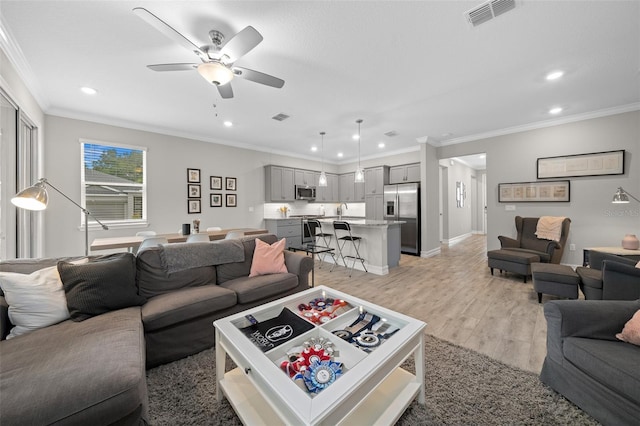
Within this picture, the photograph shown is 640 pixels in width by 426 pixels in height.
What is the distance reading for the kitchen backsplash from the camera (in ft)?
22.1

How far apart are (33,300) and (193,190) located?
3.82 m

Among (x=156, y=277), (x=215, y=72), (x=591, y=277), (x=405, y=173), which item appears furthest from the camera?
(x=405, y=173)

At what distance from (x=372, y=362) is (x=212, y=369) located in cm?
134

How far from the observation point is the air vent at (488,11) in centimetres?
184

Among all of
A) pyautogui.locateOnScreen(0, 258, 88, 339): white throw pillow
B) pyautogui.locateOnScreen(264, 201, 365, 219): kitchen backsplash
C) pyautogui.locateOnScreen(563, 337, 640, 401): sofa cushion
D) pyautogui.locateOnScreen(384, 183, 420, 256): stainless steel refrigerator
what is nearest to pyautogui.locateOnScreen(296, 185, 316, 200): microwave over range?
pyautogui.locateOnScreen(264, 201, 365, 219): kitchen backsplash

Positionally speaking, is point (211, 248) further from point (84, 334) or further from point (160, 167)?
point (160, 167)

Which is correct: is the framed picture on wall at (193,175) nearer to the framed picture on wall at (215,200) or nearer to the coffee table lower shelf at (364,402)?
the framed picture on wall at (215,200)

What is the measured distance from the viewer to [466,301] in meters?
3.08

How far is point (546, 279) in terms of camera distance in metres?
2.89

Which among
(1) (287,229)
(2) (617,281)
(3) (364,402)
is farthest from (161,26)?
(1) (287,229)

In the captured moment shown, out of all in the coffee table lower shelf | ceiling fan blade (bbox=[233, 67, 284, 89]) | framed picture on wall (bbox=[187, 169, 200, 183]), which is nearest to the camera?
the coffee table lower shelf

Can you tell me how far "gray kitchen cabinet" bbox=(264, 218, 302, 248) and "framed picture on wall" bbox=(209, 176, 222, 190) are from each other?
152 centimetres

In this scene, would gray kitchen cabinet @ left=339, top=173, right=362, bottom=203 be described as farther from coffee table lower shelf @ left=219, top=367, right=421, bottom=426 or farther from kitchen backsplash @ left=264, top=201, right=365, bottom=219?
coffee table lower shelf @ left=219, top=367, right=421, bottom=426

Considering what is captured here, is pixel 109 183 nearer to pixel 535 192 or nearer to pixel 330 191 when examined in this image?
pixel 330 191
